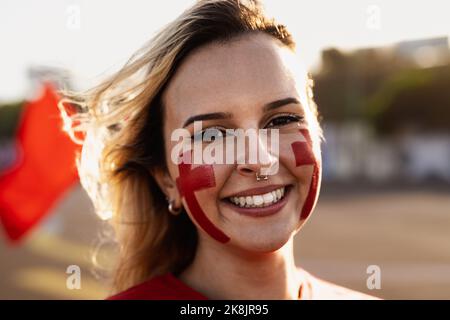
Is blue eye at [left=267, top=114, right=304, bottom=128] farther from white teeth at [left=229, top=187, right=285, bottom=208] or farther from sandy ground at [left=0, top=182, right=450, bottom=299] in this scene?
sandy ground at [left=0, top=182, right=450, bottom=299]

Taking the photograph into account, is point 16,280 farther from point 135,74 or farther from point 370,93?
point 370,93

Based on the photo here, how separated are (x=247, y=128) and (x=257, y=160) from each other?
0.44ft

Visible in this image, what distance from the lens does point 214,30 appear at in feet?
9.24

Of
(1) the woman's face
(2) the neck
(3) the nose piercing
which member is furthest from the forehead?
(2) the neck

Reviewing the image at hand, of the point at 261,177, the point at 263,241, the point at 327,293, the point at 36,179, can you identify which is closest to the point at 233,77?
the point at 261,177

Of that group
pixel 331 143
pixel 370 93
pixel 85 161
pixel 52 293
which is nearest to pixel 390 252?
pixel 52 293

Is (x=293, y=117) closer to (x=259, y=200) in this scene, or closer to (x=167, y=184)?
(x=259, y=200)

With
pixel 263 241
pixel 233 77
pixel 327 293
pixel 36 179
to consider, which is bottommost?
pixel 327 293

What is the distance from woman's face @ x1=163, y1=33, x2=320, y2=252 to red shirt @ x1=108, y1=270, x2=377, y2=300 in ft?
0.90

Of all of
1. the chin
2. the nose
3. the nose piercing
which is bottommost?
the chin

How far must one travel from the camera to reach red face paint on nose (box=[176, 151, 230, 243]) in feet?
8.97

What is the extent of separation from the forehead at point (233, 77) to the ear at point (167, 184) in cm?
34

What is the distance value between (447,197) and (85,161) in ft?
83.7

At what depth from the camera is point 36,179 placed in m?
7.95
